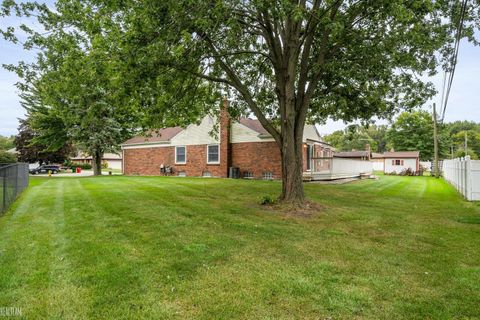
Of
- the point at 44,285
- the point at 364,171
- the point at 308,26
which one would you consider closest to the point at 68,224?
the point at 44,285

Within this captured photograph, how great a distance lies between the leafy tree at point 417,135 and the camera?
48.6 metres

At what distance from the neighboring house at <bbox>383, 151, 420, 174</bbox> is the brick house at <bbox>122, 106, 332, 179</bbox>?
57.9ft

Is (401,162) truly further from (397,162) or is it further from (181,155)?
(181,155)

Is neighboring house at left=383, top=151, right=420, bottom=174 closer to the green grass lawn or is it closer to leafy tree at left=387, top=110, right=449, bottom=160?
leafy tree at left=387, top=110, right=449, bottom=160

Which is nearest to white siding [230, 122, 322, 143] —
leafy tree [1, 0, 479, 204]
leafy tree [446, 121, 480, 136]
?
leafy tree [1, 0, 479, 204]

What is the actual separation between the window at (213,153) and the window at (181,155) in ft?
7.95

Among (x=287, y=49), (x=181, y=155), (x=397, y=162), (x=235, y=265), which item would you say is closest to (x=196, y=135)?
(x=181, y=155)

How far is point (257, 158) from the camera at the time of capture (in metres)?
20.8

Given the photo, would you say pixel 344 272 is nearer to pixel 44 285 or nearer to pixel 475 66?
pixel 44 285

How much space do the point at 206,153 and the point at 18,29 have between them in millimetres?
15360

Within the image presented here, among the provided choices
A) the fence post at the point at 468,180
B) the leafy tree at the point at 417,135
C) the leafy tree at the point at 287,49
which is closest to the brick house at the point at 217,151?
the leafy tree at the point at 287,49

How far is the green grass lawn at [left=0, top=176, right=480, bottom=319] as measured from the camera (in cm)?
330

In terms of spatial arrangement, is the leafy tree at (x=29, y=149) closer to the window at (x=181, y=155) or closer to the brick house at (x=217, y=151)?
the brick house at (x=217, y=151)

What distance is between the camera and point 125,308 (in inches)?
126
